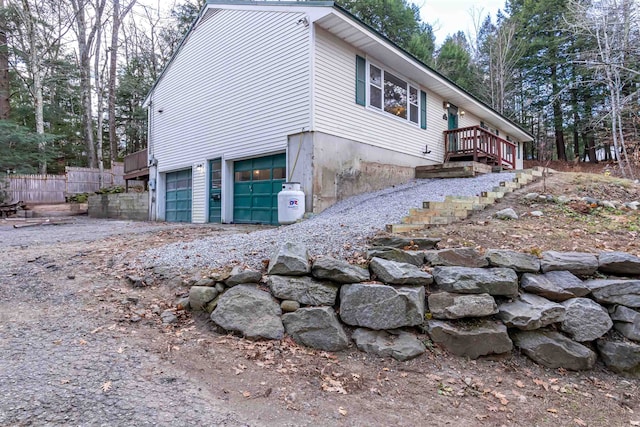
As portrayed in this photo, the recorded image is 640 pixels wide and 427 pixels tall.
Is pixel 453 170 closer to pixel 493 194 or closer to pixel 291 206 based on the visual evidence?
pixel 493 194

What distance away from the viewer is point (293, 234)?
15.9 ft

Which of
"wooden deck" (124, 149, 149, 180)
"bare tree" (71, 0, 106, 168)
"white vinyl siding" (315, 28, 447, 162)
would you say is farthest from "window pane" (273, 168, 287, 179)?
"bare tree" (71, 0, 106, 168)

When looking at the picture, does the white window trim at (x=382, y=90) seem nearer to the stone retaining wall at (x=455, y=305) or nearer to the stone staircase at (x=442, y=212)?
the stone staircase at (x=442, y=212)

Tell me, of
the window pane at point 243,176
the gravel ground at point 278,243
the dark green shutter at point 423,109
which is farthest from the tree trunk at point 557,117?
the gravel ground at point 278,243

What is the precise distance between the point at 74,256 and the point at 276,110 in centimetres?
547

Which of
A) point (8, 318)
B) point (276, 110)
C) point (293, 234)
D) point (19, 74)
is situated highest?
point (19, 74)

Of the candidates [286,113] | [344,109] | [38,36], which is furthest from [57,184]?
[344,109]

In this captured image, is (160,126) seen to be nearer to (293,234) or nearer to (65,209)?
(65,209)

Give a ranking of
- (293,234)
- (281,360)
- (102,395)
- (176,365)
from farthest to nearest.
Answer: (293,234) → (281,360) → (176,365) → (102,395)

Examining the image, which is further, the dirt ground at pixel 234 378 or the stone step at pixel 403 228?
the stone step at pixel 403 228

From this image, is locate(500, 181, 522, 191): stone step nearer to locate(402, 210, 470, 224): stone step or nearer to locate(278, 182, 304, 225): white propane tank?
locate(402, 210, 470, 224): stone step

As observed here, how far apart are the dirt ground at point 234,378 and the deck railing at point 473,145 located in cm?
799

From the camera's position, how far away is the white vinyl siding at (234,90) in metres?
8.28

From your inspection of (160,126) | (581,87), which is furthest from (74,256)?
(581,87)
